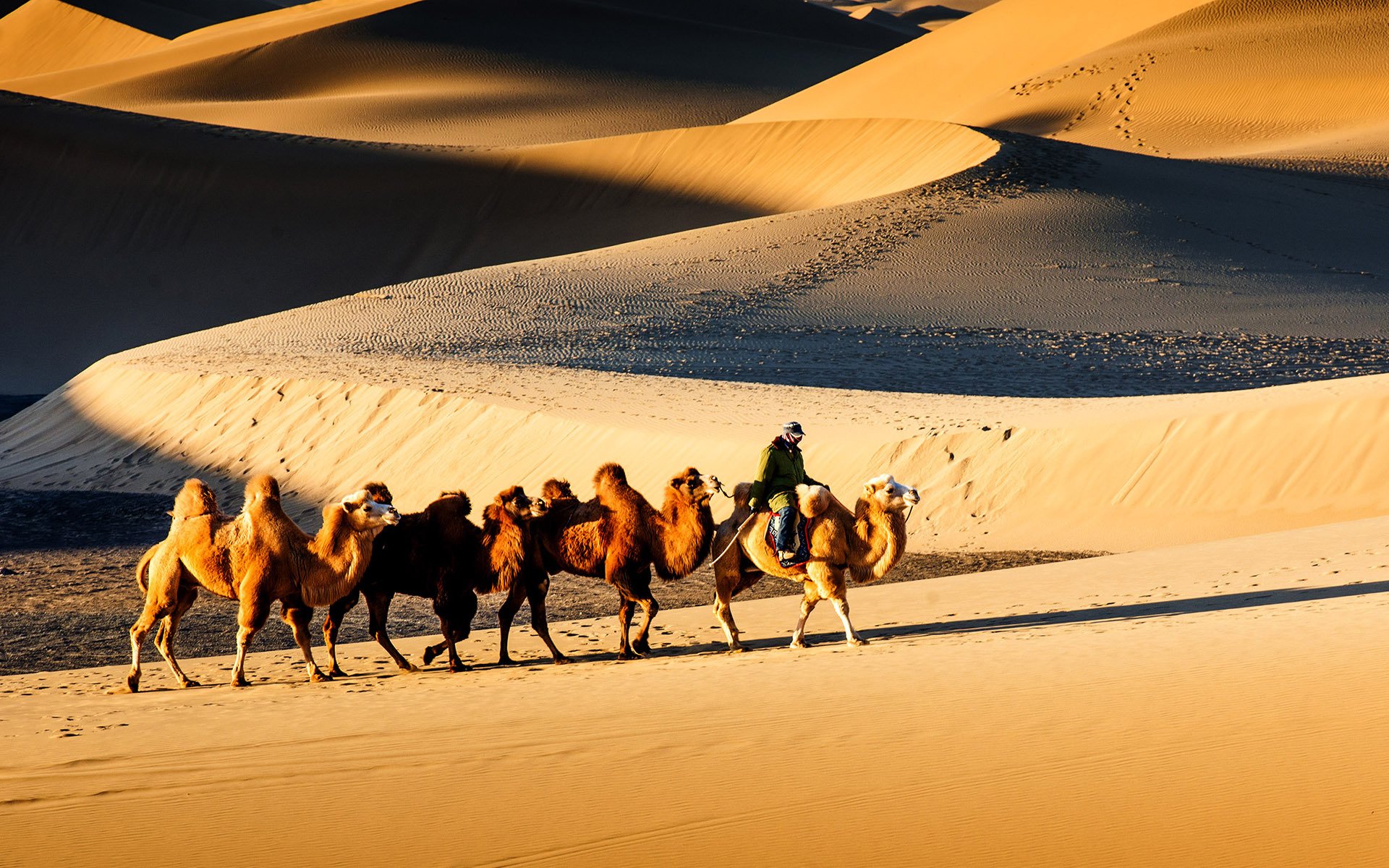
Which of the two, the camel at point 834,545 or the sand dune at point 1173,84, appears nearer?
the camel at point 834,545

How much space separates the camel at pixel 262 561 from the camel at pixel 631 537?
131 centimetres

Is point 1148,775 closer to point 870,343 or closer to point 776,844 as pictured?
point 776,844

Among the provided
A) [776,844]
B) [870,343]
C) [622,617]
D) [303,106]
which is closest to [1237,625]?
[622,617]

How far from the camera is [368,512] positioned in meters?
9.28

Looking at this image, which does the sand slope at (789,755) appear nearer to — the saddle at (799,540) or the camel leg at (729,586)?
the camel leg at (729,586)

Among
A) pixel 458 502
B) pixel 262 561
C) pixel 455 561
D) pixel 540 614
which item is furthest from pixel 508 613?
pixel 262 561

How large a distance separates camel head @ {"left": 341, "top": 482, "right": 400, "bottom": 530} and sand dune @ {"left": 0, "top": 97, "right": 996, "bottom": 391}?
3024 centimetres

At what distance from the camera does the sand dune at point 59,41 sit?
103 m

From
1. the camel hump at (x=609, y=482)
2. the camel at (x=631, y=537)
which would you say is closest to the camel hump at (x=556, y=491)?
the camel at (x=631, y=537)

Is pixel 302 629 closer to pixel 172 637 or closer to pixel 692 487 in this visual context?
pixel 172 637

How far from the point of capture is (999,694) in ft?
24.0

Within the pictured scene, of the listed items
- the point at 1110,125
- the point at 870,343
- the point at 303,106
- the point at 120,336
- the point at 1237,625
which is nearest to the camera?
the point at 1237,625

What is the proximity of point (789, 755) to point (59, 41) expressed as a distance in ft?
370

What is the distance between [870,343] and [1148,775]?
64.5 ft
